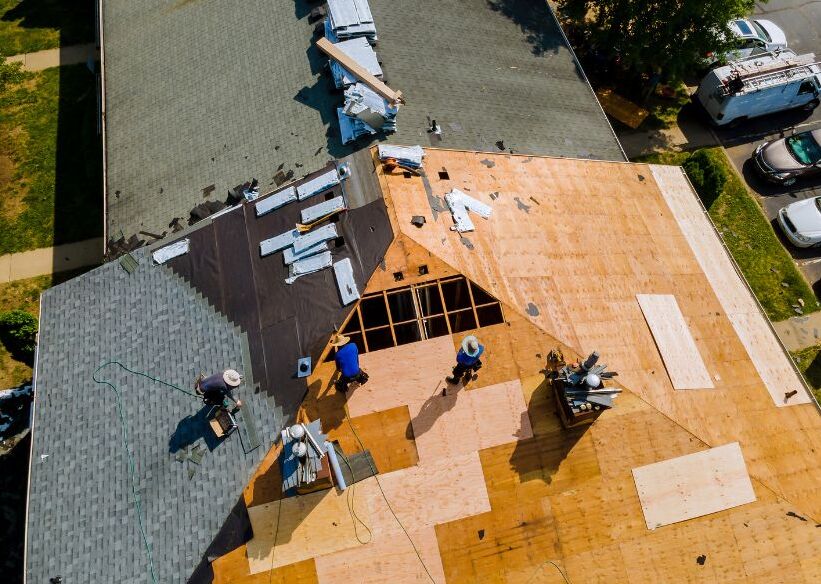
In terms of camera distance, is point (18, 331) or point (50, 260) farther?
point (50, 260)

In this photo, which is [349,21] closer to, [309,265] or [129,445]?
[309,265]

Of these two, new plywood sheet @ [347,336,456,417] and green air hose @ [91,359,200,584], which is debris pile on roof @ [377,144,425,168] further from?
green air hose @ [91,359,200,584]

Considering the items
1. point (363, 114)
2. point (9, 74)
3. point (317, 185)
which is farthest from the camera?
point (9, 74)

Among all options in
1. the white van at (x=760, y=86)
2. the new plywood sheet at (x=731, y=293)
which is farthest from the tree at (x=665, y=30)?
the new plywood sheet at (x=731, y=293)

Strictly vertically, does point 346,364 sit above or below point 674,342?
above

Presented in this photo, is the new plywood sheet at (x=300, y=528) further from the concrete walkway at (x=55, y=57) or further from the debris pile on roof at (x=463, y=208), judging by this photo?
the concrete walkway at (x=55, y=57)

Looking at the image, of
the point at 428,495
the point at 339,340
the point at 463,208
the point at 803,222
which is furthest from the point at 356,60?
the point at 803,222
